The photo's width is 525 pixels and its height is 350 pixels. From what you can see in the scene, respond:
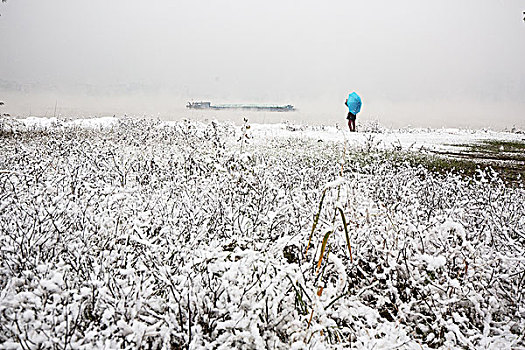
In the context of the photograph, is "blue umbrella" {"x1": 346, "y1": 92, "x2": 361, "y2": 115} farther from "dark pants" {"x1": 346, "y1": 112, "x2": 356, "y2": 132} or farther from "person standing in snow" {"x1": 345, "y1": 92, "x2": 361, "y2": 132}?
"dark pants" {"x1": 346, "y1": 112, "x2": 356, "y2": 132}

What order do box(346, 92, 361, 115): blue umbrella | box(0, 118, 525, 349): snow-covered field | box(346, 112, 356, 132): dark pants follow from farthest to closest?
box(346, 112, 356, 132): dark pants, box(346, 92, 361, 115): blue umbrella, box(0, 118, 525, 349): snow-covered field

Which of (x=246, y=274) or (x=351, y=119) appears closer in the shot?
(x=246, y=274)

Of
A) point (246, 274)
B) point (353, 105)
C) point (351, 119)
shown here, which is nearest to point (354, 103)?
point (353, 105)

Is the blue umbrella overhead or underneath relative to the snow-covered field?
overhead

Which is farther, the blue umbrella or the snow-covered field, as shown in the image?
the blue umbrella

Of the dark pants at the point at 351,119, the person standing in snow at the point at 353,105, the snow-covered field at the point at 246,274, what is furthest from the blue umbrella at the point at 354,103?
the snow-covered field at the point at 246,274

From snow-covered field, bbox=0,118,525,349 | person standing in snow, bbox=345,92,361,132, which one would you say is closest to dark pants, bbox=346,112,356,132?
person standing in snow, bbox=345,92,361,132

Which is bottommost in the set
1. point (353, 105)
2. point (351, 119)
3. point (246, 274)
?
point (246, 274)

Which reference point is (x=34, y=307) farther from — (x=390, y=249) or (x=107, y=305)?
(x=390, y=249)

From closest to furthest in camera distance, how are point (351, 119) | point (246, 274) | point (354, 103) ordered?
point (246, 274) < point (354, 103) < point (351, 119)

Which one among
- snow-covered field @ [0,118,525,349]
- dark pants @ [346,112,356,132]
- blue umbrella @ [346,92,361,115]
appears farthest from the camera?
dark pants @ [346,112,356,132]

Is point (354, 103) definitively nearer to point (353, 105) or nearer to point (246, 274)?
point (353, 105)

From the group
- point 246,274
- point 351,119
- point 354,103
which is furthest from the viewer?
point 351,119

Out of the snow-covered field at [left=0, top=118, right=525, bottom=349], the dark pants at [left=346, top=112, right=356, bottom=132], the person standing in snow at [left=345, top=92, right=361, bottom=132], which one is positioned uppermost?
the person standing in snow at [left=345, top=92, right=361, bottom=132]
